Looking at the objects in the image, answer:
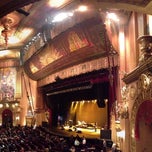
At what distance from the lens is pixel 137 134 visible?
8258mm

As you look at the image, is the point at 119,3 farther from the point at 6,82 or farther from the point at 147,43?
the point at 6,82

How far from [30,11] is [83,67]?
4513 millimetres

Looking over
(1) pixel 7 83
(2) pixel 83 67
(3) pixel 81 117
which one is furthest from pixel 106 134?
(1) pixel 7 83

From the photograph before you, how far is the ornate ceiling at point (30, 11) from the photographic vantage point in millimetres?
4072

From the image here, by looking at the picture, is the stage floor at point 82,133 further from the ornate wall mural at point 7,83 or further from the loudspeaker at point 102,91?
the ornate wall mural at point 7,83

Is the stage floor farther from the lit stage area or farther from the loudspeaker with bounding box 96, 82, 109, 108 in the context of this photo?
the loudspeaker with bounding box 96, 82, 109, 108

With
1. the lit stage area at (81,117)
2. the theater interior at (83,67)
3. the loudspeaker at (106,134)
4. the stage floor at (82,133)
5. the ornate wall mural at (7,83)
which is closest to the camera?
the theater interior at (83,67)

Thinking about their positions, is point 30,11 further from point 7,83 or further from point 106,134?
point 7,83

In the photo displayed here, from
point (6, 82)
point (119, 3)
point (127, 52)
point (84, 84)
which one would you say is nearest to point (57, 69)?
point (84, 84)

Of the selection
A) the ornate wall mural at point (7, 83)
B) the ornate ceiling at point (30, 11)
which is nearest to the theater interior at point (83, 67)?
the ornate ceiling at point (30, 11)

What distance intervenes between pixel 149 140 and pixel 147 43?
101 inches

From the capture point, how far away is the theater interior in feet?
26.2

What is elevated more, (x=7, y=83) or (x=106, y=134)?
(x=7, y=83)

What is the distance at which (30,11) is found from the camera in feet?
48.3
